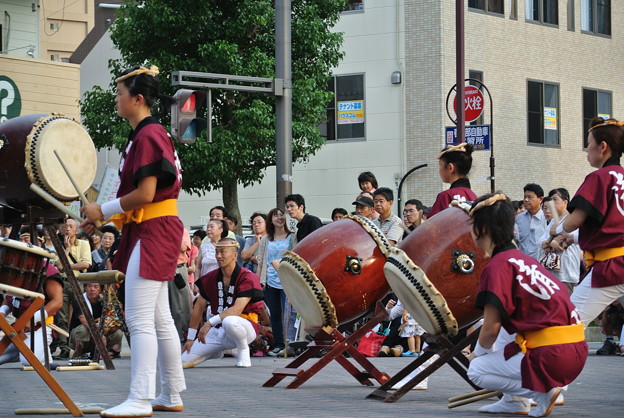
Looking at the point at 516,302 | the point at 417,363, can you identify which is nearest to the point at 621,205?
the point at 516,302

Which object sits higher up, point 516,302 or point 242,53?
point 242,53

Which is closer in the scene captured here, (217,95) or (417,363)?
(417,363)

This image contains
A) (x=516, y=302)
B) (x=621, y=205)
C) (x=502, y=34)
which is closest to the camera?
(x=516, y=302)

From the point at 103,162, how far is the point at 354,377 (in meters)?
33.2

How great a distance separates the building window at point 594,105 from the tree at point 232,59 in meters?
10.1

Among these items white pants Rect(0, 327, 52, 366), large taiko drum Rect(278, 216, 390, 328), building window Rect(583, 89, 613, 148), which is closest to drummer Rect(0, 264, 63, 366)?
white pants Rect(0, 327, 52, 366)

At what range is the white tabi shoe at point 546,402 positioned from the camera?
6688mm

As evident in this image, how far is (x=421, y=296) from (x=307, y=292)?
1.42 metres

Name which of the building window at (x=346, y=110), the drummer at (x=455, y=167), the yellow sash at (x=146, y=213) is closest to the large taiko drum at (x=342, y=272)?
the drummer at (x=455, y=167)

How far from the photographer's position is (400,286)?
7.71 metres

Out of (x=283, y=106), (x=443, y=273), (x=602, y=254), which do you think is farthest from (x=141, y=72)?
(x=283, y=106)

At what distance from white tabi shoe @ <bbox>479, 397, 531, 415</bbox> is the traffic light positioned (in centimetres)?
314

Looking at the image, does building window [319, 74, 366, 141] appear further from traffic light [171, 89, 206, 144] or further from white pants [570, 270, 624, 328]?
white pants [570, 270, 624, 328]

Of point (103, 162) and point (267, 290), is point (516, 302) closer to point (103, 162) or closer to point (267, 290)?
point (267, 290)
